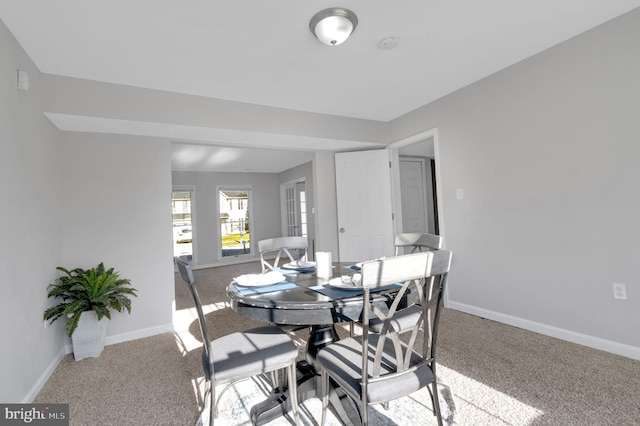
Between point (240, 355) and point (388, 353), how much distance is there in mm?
763

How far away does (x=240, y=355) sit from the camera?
1521 mm

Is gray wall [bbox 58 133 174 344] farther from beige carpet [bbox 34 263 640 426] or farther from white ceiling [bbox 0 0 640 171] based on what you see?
white ceiling [bbox 0 0 640 171]

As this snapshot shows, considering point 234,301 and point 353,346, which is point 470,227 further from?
point 234,301

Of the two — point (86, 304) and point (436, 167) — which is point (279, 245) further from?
point (436, 167)

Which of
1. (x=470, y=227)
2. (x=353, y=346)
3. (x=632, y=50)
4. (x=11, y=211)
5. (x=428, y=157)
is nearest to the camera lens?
(x=353, y=346)

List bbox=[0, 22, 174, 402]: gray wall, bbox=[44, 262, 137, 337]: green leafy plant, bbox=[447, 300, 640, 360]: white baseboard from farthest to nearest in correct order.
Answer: bbox=[44, 262, 137, 337]: green leafy plant < bbox=[447, 300, 640, 360]: white baseboard < bbox=[0, 22, 174, 402]: gray wall

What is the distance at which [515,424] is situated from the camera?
60.4 inches

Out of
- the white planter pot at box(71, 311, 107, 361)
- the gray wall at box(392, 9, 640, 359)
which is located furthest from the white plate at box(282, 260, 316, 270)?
the gray wall at box(392, 9, 640, 359)

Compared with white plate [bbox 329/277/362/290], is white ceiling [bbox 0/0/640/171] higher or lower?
higher

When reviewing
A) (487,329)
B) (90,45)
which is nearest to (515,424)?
(487,329)

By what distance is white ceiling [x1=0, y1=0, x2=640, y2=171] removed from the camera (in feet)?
6.22

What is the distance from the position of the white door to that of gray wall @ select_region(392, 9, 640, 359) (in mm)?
957

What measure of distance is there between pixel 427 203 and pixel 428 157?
3.08 ft

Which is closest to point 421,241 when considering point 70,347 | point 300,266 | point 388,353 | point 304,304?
point 300,266
